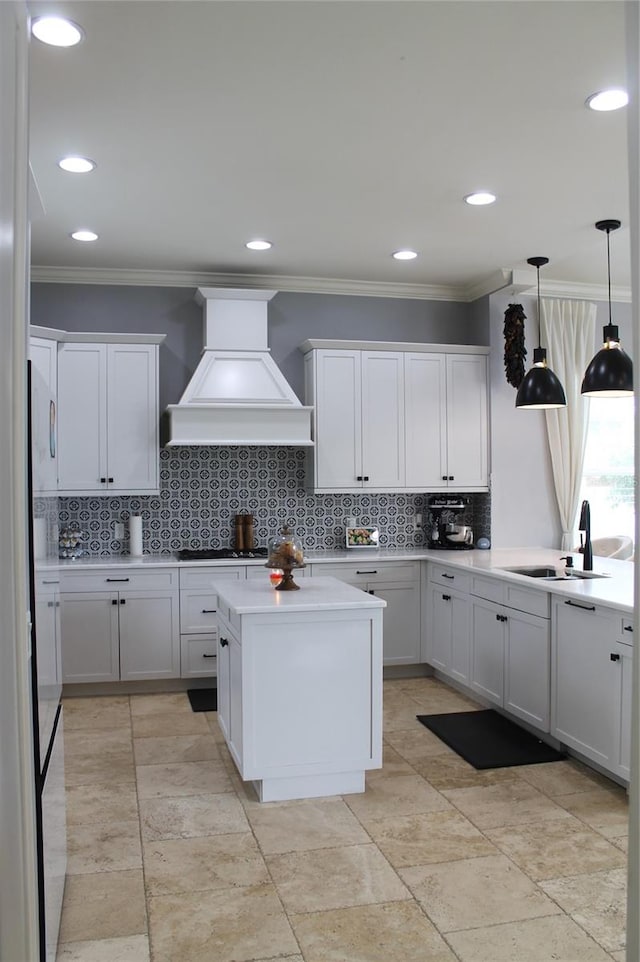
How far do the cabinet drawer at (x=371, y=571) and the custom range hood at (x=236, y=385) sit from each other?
2.91 ft

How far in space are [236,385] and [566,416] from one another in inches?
96.9

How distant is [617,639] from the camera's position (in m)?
3.64

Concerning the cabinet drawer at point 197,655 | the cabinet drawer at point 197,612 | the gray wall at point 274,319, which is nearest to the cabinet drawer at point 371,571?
the cabinet drawer at point 197,612

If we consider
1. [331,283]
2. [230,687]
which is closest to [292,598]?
[230,687]

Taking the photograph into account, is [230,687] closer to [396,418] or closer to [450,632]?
[450,632]

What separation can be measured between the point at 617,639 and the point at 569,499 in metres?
2.55

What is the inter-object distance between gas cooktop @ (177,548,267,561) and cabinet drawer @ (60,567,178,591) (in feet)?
0.68

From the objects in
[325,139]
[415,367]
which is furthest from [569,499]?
[325,139]

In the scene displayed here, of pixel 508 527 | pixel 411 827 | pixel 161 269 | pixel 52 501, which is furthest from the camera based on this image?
pixel 508 527

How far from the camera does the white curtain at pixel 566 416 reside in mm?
6059

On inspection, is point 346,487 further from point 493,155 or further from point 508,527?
point 493,155

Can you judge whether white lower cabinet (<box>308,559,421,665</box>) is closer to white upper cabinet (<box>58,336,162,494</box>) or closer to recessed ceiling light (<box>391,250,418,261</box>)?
white upper cabinet (<box>58,336,162,494</box>)

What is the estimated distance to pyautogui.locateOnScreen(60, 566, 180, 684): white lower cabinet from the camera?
523 cm

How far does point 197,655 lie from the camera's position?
5406 millimetres
